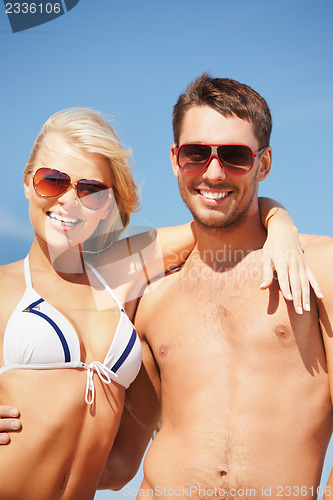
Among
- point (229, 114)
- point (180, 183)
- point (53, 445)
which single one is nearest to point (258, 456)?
point (53, 445)

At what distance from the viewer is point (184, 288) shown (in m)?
3.76

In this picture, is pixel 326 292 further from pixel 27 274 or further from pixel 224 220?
pixel 27 274

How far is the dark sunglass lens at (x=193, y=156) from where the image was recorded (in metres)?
3.47

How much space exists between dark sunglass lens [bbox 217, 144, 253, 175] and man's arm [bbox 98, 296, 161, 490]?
1.18 metres

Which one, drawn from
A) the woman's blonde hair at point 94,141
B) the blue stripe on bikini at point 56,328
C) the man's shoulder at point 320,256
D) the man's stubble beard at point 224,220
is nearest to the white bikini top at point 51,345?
the blue stripe on bikini at point 56,328

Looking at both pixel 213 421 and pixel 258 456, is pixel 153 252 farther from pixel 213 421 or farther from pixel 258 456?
pixel 258 456

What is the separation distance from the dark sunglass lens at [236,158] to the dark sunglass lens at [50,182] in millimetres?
1057

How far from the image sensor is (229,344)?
11.1 feet

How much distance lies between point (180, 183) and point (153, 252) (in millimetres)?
555

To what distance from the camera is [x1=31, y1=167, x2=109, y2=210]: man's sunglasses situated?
3.29m

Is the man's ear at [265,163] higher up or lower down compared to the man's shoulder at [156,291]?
higher up

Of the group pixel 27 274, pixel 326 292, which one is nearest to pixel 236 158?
pixel 326 292

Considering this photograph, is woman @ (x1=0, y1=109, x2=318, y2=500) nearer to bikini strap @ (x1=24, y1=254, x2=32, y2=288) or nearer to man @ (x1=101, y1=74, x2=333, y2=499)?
bikini strap @ (x1=24, y1=254, x2=32, y2=288)

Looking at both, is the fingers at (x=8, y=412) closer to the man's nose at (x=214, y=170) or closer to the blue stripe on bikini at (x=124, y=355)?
the blue stripe on bikini at (x=124, y=355)
